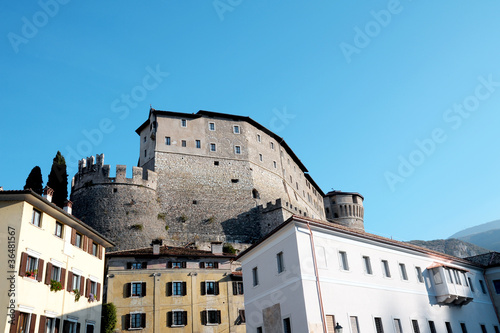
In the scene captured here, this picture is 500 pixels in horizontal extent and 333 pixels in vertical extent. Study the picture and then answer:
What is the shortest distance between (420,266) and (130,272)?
71.7 feet

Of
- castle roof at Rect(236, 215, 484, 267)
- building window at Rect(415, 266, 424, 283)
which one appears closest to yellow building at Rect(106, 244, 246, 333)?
castle roof at Rect(236, 215, 484, 267)

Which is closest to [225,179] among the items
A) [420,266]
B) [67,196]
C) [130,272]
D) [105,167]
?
[105,167]

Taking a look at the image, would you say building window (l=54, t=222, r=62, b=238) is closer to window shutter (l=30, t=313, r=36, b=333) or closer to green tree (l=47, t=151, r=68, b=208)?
window shutter (l=30, t=313, r=36, b=333)

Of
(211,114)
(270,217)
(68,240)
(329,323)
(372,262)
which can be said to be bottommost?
(329,323)

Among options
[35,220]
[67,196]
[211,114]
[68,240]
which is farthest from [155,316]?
[211,114]

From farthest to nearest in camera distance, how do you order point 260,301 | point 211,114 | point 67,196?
1. point 211,114
2. point 67,196
3. point 260,301

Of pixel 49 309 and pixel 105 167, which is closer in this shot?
pixel 49 309

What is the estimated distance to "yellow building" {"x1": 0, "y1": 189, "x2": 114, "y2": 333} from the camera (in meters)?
20.6

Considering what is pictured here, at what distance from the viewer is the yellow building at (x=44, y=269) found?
20.6m

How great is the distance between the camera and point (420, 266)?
95.8 ft

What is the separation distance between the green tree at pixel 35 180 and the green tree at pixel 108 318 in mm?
24452

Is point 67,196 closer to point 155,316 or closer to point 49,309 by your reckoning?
point 155,316

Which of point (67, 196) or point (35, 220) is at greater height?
point (67, 196)

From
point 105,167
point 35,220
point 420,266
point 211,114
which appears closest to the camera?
point 35,220
